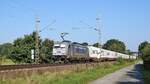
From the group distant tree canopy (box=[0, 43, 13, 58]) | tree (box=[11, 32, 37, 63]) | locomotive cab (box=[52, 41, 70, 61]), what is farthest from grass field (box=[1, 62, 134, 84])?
distant tree canopy (box=[0, 43, 13, 58])

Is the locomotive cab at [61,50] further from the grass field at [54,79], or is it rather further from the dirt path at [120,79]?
the grass field at [54,79]

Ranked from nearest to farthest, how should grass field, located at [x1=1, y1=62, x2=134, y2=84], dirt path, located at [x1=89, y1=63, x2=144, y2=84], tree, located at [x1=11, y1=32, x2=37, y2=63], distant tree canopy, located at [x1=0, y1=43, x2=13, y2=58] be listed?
grass field, located at [x1=1, y1=62, x2=134, y2=84] < dirt path, located at [x1=89, y1=63, x2=144, y2=84] < tree, located at [x1=11, y1=32, x2=37, y2=63] < distant tree canopy, located at [x1=0, y1=43, x2=13, y2=58]

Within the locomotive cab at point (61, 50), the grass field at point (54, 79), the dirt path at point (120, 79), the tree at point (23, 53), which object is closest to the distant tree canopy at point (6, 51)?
the tree at point (23, 53)

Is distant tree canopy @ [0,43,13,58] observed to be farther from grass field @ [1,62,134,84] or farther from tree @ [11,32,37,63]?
grass field @ [1,62,134,84]

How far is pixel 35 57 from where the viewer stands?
47875mm

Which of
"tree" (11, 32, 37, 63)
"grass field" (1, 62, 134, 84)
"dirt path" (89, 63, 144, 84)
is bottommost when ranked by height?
"dirt path" (89, 63, 144, 84)

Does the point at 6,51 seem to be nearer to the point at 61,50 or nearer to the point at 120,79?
the point at 61,50

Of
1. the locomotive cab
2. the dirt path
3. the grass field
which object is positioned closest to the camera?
the grass field

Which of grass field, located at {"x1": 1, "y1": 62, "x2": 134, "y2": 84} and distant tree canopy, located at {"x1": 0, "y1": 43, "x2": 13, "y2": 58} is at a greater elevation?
distant tree canopy, located at {"x1": 0, "y1": 43, "x2": 13, "y2": 58}

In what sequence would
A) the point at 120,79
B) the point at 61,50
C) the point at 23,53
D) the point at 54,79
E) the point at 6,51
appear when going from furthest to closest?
the point at 6,51, the point at 23,53, the point at 61,50, the point at 120,79, the point at 54,79

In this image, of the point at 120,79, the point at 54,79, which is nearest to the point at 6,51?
the point at 120,79

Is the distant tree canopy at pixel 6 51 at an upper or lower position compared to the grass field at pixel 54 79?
upper

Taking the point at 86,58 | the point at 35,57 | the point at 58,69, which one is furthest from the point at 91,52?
the point at 58,69

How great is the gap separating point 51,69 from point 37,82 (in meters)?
10.8
